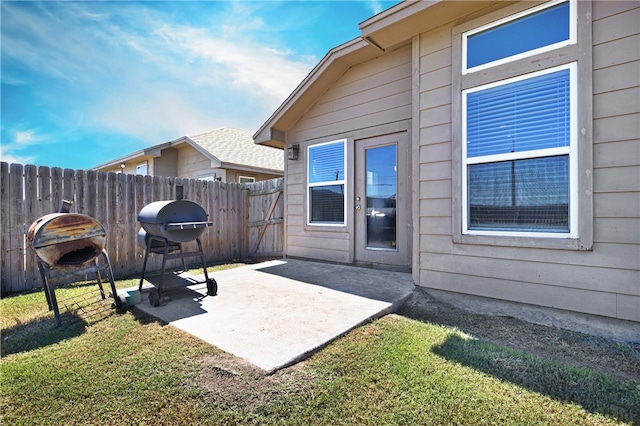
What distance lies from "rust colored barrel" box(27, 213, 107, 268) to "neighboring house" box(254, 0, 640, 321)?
3892 millimetres

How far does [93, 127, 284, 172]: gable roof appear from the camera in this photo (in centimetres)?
973

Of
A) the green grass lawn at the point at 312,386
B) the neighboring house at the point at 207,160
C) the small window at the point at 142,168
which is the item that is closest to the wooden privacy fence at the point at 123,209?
the green grass lawn at the point at 312,386

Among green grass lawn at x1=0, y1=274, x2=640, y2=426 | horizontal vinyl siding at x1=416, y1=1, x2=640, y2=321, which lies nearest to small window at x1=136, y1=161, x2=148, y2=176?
green grass lawn at x1=0, y1=274, x2=640, y2=426

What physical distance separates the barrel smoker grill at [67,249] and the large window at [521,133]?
4252 mm

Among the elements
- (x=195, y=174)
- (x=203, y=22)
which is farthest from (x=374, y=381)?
(x=195, y=174)

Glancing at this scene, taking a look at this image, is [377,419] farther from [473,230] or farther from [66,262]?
[66,262]

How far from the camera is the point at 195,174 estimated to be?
10.7 m

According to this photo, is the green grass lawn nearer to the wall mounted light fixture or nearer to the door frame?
the door frame

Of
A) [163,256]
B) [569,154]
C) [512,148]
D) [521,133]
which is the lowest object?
[163,256]

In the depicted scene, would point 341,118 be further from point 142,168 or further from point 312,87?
point 142,168

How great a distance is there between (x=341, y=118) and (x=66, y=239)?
4.36 m

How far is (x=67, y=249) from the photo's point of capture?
3.07 metres

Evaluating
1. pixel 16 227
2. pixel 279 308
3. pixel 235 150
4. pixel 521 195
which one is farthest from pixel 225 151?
pixel 521 195

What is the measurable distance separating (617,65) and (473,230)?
1.93 meters
